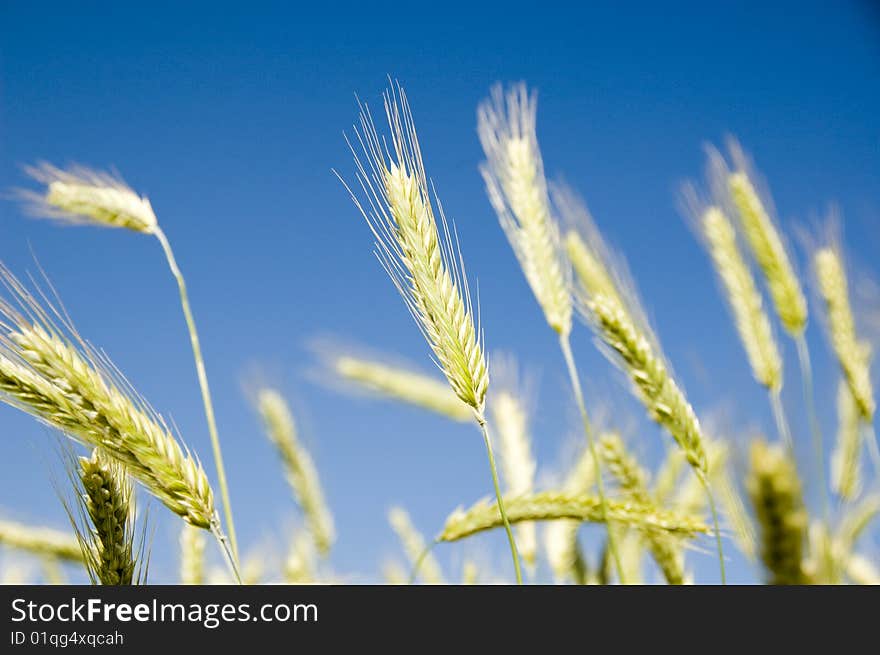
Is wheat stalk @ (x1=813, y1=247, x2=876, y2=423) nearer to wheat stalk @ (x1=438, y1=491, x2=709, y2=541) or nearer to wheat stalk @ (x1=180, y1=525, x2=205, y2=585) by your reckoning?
wheat stalk @ (x1=438, y1=491, x2=709, y2=541)

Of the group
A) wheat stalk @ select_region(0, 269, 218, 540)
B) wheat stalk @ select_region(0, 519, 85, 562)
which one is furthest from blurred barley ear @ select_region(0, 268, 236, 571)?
wheat stalk @ select_region(0, 519, 85, 562)

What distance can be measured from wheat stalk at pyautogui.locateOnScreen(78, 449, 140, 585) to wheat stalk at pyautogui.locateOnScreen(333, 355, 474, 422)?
227 centimetres

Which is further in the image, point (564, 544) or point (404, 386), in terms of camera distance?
point (404, 386)

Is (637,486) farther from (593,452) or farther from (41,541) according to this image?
(41,541)

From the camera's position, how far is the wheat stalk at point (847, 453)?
10.6 ft

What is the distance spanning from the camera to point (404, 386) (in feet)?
13.2

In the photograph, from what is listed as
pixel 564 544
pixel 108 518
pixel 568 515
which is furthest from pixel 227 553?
pixel 564 544

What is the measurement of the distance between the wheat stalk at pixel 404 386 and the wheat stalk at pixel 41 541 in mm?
1768

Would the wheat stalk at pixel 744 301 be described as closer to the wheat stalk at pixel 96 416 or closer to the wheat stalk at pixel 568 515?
the wheat stalk at pixel 568 515

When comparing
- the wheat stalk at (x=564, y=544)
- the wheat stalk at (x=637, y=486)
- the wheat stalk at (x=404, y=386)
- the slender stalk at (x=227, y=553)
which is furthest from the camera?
the wheat stalk at (x=404, y=386)

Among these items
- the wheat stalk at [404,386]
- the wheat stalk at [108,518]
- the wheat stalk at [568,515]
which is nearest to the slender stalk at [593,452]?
the wheat stalk at [568,515]

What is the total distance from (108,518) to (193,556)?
1.04 meters
